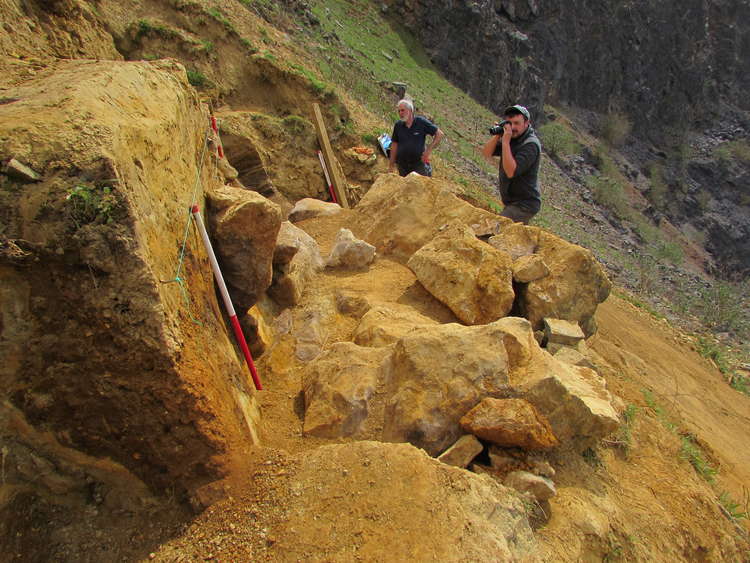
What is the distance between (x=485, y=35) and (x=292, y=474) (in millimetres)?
33579

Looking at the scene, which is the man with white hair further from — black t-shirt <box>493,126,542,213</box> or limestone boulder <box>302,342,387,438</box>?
limestone boulder <box>302,342,387,438</box>

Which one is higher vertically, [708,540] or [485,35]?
[485,35]

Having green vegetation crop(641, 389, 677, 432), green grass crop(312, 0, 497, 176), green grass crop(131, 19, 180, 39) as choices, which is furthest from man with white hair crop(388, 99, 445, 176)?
green grass crop(312, 0, 497, 176)

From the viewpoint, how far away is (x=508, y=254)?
5.09 metres

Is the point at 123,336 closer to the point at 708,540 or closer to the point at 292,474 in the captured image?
the point at 292,474

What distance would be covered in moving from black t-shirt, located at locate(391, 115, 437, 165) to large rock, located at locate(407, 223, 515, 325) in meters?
2.42

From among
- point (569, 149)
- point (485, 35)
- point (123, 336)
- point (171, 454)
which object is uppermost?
point (485, 35)

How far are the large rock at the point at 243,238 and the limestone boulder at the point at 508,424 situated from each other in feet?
5.89

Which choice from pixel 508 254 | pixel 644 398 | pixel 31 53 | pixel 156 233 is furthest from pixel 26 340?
pixel 644 398

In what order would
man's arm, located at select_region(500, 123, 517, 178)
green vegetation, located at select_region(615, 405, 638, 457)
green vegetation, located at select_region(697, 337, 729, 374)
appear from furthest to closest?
green vegetation, located at select_region(697, 337, 729, 374)
man's arm, located at select_region(500, 123, 517, 178)
green vegetation, located at select_region(615, 405, 638, 457)

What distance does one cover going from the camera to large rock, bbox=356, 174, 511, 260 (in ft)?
18.4

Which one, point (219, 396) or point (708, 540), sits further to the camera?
point (708, 540)

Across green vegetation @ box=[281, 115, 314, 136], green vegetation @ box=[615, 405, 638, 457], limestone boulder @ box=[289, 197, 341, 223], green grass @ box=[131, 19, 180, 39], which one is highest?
green grass @ box=[131, 19, 180, 39]

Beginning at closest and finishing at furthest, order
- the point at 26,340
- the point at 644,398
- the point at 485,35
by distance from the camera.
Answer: the point at 26,340 → the point at 644,398 → the point at 485,35
